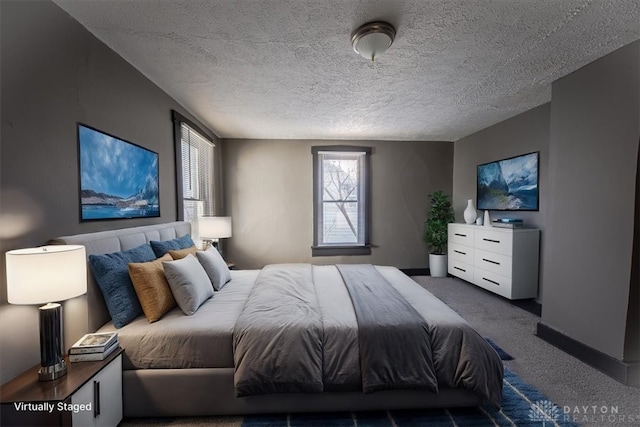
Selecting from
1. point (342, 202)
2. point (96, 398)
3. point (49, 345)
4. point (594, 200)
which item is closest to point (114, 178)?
point (49, 345)

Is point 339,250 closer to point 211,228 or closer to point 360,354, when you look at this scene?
point 211,228

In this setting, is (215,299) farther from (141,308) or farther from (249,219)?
(249,219)

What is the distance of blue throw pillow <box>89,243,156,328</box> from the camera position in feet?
5.56

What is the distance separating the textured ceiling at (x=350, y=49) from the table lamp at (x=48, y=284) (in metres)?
1.44

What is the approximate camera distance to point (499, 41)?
6.42 feet

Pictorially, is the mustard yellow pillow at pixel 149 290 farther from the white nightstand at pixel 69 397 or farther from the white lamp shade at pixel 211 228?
the white lamp shade at pixel 211 228

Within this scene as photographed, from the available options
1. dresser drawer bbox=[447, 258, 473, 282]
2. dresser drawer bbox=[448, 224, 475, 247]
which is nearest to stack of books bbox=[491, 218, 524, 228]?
dresser drawer bbox=[448, 224, 475, 247]

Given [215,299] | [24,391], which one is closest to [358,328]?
[215,299]

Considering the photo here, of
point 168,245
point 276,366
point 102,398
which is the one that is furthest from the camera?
point 168,245

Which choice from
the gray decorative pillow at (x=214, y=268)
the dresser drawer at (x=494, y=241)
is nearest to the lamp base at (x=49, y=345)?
the gray decorative pillow at (x=214, y=268)

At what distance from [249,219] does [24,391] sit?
12.1ft

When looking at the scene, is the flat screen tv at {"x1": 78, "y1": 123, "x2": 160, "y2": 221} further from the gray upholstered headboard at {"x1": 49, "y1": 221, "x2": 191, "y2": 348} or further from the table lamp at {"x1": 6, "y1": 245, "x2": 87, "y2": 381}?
the table lamp at {"x1": 6, "y1": 245, "x2": 87, "y2": 381}

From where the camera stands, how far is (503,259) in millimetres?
3510

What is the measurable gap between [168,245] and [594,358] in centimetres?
362
